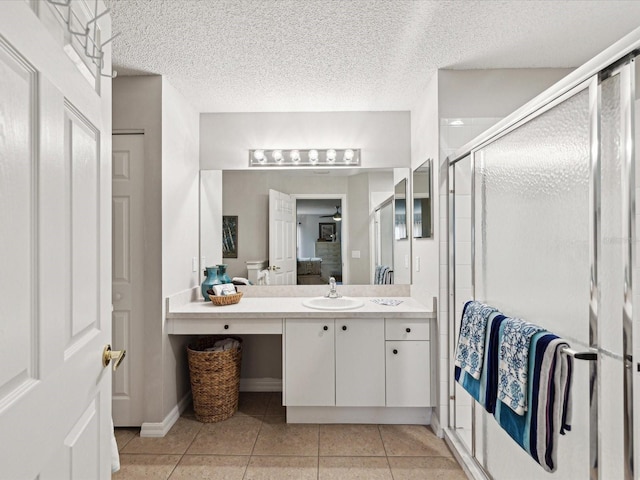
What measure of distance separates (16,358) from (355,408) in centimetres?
232

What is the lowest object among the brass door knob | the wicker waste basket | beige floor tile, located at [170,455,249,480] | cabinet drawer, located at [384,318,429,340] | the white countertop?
beige floor tile, located at [170,455,249,480]

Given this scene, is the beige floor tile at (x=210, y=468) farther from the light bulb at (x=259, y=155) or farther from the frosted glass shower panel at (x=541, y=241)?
the light bulb at (x=259, y=155)

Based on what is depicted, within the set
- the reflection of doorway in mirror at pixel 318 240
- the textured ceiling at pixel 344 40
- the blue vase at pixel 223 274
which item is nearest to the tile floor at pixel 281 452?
the blue vase at pixel 223 274

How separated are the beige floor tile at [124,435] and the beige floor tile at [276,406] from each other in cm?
89

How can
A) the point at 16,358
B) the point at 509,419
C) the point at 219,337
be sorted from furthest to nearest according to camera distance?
the point at 219,337 → the point at 509,419 → the point at 16,358

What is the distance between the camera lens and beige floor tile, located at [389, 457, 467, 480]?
6.64 ft

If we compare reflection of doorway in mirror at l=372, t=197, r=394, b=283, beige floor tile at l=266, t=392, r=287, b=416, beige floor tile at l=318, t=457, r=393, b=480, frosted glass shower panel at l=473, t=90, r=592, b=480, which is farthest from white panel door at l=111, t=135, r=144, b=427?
frosted glass shower panel at l=473, t=90, r=592, b=480

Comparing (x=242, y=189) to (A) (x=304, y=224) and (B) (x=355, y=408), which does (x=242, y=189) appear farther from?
(B) (x=355, y=408)

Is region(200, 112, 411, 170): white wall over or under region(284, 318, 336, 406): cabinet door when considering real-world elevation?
over

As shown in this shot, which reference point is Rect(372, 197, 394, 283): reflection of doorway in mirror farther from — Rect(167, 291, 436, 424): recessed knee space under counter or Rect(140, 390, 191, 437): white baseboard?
Rect(140, 390, 191, 437): white baseboard

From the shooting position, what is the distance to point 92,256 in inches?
39.1

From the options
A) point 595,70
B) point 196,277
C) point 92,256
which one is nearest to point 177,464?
point 196,277

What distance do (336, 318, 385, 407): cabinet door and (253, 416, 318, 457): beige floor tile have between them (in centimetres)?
29

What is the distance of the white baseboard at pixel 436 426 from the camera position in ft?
7.92
